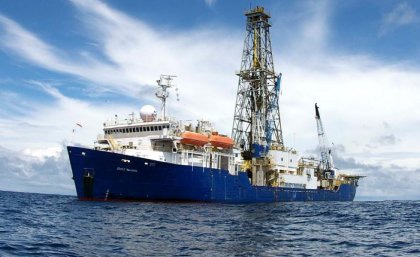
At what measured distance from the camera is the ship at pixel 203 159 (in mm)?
44406

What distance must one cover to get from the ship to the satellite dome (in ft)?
0.37

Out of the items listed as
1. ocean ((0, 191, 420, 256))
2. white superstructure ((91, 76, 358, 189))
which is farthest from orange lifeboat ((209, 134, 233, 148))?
ocean ((0, 191, 420, 256))

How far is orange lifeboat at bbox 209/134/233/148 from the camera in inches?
2094

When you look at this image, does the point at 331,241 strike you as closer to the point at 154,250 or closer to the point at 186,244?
the point at 186,244

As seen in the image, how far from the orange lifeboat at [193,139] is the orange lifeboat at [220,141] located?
3.34ft

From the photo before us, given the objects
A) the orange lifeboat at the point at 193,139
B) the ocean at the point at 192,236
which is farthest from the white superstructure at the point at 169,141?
the ocean at the point at 192,236

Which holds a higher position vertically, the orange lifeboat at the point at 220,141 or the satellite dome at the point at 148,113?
the satellite dome at the point at 148,113

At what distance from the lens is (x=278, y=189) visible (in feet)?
210

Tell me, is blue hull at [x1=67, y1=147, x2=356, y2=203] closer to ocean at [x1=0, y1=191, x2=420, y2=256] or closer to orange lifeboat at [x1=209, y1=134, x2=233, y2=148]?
orange lifeboat at [x1=209, y1=134, x2=233, y2=148]

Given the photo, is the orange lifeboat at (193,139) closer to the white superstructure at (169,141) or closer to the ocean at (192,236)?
the white superstructure at (169,141)

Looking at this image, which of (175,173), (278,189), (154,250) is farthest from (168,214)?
(278,189)

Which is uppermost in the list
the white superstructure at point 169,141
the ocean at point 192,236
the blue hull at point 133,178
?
the white superstructure at point 169,141

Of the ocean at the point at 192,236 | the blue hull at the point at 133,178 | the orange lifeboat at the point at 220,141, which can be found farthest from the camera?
the orange lifeboat at the point at 220,141

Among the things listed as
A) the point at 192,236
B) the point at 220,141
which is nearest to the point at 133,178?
the point at 220,141
